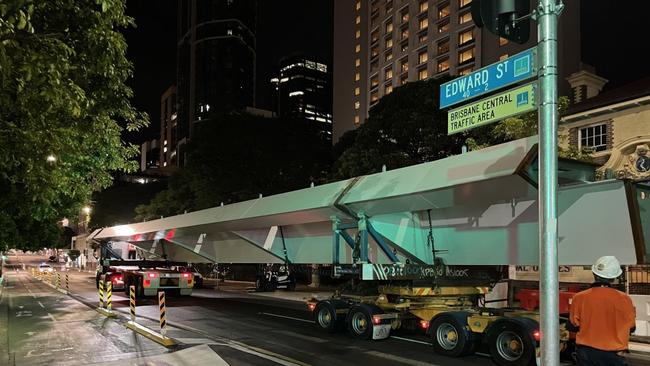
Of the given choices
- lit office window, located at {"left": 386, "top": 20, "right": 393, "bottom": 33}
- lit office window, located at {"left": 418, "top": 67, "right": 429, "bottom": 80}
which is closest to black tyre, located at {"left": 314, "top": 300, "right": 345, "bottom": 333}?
lit office window, located at {"left": 418, "top": 67, "right": 429, "bottom": 80}

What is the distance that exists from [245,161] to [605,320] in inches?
1466

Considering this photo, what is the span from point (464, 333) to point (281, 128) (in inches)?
1378

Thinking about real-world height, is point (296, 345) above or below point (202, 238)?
below

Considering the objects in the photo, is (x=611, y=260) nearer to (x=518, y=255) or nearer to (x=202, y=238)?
(x=518, y=255)

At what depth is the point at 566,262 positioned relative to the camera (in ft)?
33.9

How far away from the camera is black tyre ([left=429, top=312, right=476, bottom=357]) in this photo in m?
10.8

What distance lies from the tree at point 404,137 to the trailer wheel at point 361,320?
1342 cm

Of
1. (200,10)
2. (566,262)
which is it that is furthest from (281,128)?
(200,10)

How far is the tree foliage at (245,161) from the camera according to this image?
4084 cm

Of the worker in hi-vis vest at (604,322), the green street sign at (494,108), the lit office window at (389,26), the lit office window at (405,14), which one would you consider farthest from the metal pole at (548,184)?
the lit office window at (389,26)

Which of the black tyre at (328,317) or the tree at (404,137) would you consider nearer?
the black tyre at (328,317)

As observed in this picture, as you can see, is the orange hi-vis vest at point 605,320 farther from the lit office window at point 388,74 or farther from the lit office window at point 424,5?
the lit office window at point 388,74

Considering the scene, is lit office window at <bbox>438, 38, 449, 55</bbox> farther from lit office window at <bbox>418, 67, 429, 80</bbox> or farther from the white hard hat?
the white hard hat

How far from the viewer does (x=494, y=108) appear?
5250 mm
